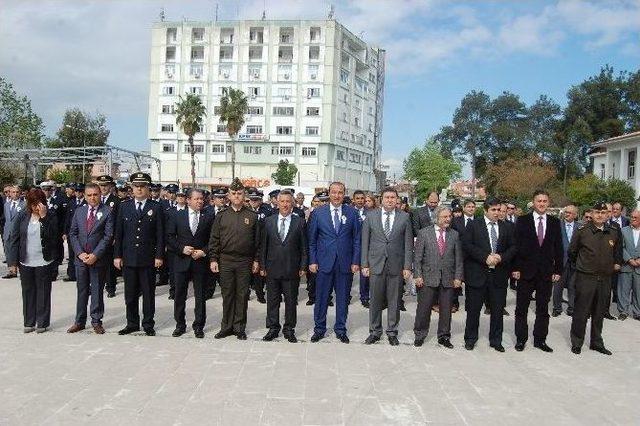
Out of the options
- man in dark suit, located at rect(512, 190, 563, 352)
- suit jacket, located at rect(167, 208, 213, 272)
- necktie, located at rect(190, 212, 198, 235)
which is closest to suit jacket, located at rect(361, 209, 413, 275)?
man in dark suit, located at rect(512, 190, 563, 352)

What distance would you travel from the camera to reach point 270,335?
6.87m

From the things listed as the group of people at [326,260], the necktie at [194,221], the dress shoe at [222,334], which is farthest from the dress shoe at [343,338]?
the necktie at [194,221]

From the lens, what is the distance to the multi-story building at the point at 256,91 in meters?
64.7

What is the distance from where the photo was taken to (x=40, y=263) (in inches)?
272

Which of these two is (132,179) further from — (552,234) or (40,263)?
(552,234)

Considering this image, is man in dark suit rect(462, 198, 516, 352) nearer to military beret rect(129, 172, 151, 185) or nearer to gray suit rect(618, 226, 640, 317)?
gray suit rect(618, 226, 640, 317)

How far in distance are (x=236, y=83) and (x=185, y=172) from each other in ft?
41.5

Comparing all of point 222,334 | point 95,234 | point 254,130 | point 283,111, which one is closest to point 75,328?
point 95,234

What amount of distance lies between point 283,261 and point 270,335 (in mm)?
965

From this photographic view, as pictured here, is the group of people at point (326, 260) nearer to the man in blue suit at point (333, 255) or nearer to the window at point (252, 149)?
the man in blue suit at point (333, 255)

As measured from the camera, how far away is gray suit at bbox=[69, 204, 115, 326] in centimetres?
696

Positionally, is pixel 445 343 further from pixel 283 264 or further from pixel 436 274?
pixel 283 264

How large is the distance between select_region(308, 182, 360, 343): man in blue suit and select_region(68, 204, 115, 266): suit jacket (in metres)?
2.71

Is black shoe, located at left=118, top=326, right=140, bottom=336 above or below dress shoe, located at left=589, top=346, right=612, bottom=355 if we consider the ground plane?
above
